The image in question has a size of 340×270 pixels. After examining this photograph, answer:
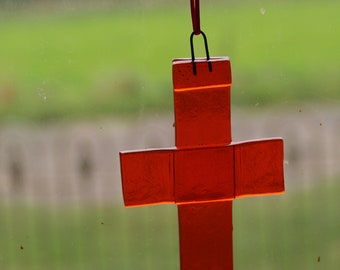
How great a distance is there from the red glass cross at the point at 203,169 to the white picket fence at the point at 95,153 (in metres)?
0.41

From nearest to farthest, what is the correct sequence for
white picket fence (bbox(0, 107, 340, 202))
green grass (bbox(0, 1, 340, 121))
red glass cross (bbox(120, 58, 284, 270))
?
red glass cross (bbox(120, 58, 284, 270)) < green grass (bbox(0, 1, 340, 121)) < white picket fence (bbox(0, 107, 340, 202))

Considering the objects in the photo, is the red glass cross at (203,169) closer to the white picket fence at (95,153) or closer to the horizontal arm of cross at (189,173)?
the horizontal arm of cross at (189,173)

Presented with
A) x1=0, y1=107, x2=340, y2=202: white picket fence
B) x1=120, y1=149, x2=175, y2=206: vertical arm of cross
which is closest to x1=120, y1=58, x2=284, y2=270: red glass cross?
x1=120, y1=149, x2=175, y2=206: vertical arm of cross

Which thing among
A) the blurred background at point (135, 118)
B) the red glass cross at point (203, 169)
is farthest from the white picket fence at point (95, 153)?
the red glass cross at point (203, 169)

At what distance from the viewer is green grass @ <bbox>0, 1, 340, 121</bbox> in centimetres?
97

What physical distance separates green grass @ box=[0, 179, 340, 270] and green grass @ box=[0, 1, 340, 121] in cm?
17

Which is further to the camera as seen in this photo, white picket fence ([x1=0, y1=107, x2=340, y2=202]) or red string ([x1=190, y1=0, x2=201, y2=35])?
white picket fence ([x1=0, y1=107, x2=340, y2=202])

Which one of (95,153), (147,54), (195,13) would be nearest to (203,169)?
(195,13)

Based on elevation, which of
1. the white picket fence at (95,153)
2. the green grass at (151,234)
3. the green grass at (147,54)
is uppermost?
the green grass at (147,54)

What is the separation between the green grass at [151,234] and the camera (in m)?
1.11

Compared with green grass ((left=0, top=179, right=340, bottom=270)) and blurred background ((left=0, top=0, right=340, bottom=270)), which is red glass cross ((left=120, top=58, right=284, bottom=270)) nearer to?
blurred background ((left=0, top=0, right=340, bottom=270))

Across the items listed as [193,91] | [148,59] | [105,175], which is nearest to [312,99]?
[148,59]

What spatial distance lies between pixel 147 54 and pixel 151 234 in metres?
0.28

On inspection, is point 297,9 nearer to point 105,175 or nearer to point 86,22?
point 86,22
